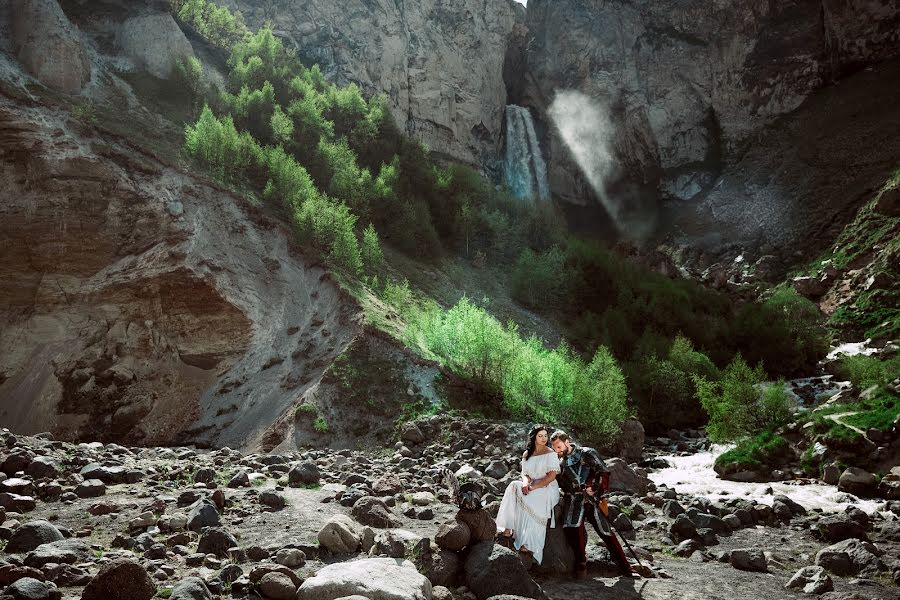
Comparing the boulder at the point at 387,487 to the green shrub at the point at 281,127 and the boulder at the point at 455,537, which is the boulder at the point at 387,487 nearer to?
the boulder at the point at 455,537

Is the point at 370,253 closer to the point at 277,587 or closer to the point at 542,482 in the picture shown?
the point at 542,482

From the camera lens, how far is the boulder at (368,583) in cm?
537

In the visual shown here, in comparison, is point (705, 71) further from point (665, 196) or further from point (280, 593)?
point (280, 593)

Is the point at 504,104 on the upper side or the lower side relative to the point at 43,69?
upper

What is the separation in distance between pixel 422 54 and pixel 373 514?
63.1m

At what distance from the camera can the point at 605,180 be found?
68.8m

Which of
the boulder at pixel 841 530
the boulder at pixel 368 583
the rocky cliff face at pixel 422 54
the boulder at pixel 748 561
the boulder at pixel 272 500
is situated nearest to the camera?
the boulder at pixel 368 583

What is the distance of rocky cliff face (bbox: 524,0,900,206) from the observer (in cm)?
5662

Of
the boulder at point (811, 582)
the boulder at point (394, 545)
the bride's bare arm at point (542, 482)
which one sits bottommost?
the boulder at point (811, 582)

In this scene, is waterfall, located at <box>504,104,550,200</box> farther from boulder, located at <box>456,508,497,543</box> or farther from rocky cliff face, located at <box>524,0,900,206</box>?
boulder, located at <box>456,508,497,543</box>

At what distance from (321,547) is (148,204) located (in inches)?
890

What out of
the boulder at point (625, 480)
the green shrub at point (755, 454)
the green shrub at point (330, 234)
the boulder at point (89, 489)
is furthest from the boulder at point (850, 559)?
the green shrub at point (330, 234)

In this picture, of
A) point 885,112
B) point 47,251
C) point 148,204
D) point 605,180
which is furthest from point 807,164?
point 47,251

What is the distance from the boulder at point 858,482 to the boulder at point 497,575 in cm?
1361
